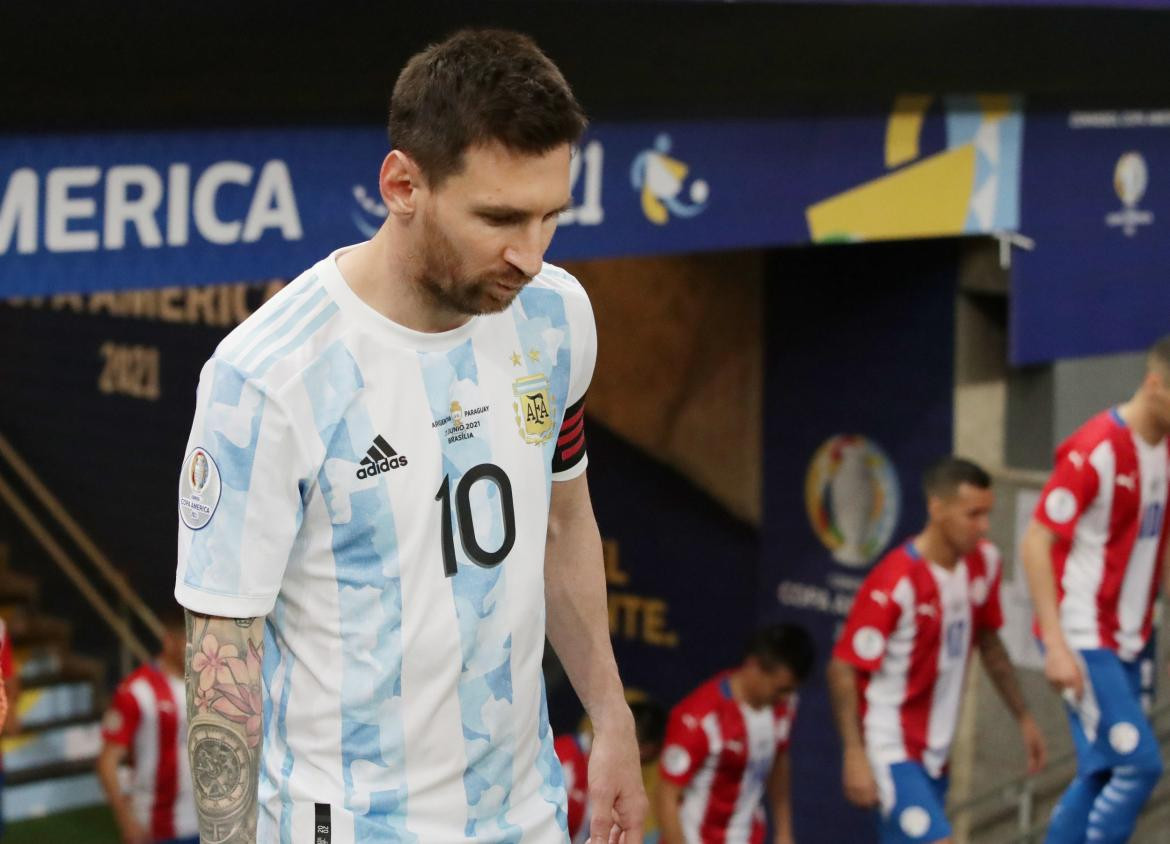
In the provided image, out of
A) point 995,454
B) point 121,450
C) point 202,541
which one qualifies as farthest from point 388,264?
point 121,450

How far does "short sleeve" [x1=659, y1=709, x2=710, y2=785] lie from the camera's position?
7148mm

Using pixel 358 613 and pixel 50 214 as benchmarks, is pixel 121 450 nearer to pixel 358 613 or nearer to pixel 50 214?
pixel 50 214

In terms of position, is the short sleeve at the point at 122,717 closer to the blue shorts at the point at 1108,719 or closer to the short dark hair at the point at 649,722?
the short dark hair at the point at 649,722

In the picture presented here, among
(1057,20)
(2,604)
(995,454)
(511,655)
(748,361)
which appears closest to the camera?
(511,655)

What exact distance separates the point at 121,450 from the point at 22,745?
6.97 feet

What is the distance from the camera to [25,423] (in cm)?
1241

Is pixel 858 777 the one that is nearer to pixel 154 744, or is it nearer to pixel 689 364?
pixel 154 744

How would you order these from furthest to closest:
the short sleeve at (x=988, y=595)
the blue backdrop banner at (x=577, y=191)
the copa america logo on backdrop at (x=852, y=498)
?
the copa america logo on backdrop at (x=852, y=498)
the short sleeve at (x=988, y=595)
the blue backdrop banner at (x=577, y=191)

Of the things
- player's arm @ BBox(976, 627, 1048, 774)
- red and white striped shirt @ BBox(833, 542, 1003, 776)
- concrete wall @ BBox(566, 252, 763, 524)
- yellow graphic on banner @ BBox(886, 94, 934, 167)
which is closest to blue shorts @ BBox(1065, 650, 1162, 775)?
player's arm @ BBox(976, 627, 1048, 774)

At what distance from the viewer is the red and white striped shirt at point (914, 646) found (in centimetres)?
662

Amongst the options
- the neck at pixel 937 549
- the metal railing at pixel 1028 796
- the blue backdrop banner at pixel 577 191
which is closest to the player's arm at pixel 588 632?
the blue backdrop banner at pixel 577 191

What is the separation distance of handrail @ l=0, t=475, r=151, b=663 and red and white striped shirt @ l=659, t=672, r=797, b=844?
502 centimetres

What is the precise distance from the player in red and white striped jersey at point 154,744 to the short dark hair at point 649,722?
5.90 ft

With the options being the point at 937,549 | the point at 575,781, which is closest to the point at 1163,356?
the point at 937,549
